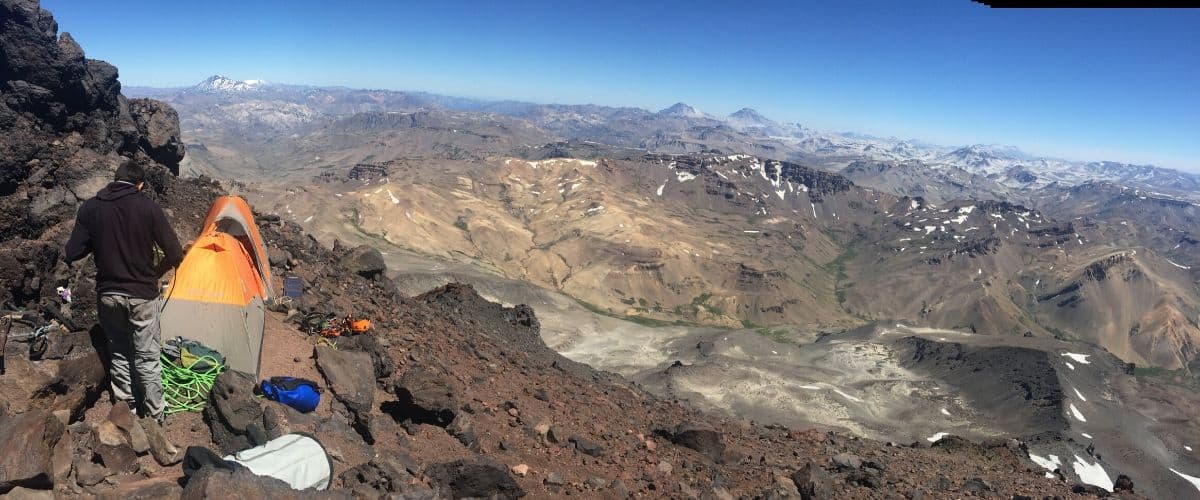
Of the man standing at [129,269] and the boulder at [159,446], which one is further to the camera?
the man standing at [129,269]

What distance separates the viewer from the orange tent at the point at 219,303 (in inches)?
437

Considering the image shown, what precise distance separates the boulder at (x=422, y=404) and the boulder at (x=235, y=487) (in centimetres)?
508

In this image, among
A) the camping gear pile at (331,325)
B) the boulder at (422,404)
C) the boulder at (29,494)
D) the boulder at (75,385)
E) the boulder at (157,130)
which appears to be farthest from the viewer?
the boulder at (157,130)

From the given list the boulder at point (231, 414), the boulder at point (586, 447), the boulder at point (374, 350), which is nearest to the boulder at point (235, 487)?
the boulder at point (231, 414)

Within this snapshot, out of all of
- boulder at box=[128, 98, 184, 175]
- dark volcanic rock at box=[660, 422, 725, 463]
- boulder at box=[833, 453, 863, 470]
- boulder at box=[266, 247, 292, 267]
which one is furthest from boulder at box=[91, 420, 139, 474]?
boulder at box=[128, 98, 184, 175]

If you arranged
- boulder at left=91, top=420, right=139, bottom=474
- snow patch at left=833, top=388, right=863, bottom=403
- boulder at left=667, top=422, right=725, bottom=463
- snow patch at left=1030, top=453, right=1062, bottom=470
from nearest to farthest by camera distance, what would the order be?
boulder at left=91, top=420, right=139, bottom=474, boulder at left=667, top=422, right=725, bottom=463, snow patch at left=1030, top=453, right=1062, bottom=470, snow patch at left=833, top=388, right=863, bottom=403

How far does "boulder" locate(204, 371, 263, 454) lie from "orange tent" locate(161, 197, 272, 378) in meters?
1.81

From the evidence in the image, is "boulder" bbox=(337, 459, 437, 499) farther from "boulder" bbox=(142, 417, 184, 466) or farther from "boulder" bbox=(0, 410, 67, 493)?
"boulder" bbox=(0, 410, 67, 493)

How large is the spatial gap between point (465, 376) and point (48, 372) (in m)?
9.60

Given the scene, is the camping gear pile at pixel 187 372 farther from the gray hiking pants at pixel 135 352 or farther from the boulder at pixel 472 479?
the boulder at pixel 472 479

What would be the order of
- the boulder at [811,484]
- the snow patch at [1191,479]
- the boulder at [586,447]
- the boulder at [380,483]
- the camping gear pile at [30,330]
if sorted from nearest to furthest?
the camping gear pile at [30,330] < the boulder at [380,483] < the boulder at [586,447] < the boulder at [811,484] < the snow patch at [1191,479]

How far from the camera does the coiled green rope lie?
367 inches

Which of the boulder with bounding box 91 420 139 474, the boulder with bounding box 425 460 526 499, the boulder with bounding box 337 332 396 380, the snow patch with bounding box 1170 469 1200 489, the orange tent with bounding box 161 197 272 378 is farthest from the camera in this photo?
the snow patch with bounding box 1170 469 1200 489

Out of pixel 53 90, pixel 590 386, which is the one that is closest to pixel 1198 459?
pixel 590 386
